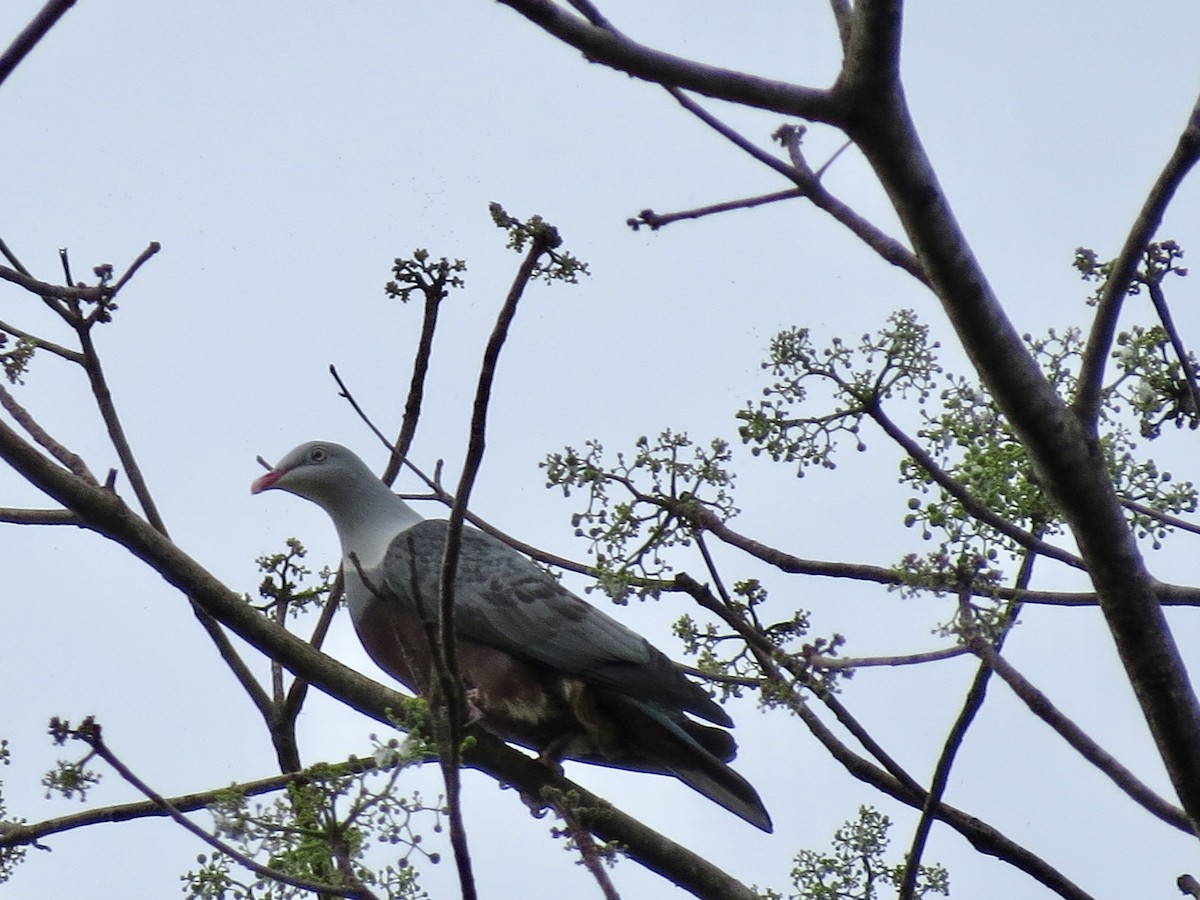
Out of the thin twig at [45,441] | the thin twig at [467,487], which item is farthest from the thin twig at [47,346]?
the thin twig at [467,487]

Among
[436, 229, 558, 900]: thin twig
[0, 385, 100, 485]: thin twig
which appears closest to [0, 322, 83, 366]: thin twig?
[0, 385, 100, 485]: thin twig

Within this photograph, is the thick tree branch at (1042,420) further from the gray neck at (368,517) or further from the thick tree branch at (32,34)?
the gray neck at (368,517)

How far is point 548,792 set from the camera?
2607 millimetres

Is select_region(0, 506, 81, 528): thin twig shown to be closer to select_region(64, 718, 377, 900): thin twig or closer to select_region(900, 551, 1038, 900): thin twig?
select_region(64, 718, 377, 900): thin twig

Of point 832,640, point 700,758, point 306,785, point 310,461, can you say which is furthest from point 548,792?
point 310,461

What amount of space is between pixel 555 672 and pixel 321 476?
4.25 ft

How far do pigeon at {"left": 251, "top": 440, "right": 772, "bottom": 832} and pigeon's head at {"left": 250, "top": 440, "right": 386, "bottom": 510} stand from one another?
1.39 ft

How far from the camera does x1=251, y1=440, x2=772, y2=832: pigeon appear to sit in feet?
14.1

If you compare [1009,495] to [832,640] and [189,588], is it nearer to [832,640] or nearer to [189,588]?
[832,640]

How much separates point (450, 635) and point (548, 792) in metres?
0.46

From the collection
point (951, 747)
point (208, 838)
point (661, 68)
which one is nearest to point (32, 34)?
point (661, 68)

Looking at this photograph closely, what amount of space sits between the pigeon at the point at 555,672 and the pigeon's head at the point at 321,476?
0.42 metres

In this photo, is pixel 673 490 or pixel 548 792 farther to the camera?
pixel 673 490

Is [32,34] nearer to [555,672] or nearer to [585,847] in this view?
[585,847]
